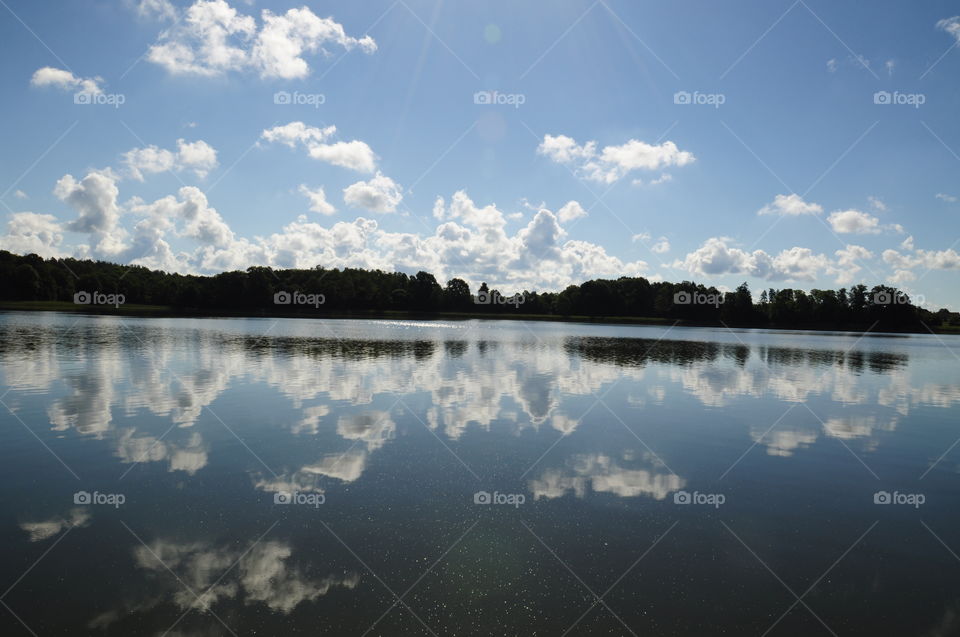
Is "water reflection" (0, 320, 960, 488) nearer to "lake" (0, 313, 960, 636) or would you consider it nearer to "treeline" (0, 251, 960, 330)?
"lake" (0, 313, 960, 636)

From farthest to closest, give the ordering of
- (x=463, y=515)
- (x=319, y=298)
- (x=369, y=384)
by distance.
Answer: (x=319, y=298), (x=369, y=384), (x=463, y=515)

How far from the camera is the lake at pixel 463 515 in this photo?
7605mm

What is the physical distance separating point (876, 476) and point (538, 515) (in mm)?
10812

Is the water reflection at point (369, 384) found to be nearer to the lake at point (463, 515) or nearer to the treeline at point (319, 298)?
the lake at point (463, 515)

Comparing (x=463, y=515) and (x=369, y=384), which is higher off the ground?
(x=369, y=384)

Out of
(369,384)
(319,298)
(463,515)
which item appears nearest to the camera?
→ (463,515)

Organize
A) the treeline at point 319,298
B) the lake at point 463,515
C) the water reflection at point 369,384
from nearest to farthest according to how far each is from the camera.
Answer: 1. the lake at point 463,515
2. the water reflection at point 369,384
3. the treeline at point 319,298

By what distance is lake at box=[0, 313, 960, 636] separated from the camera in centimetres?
761

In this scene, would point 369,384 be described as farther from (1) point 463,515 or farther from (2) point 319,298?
(2) point 319,298

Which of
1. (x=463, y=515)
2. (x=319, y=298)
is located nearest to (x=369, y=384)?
(x=463, y=515)

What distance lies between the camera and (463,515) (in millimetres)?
10984

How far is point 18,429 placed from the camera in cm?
1662

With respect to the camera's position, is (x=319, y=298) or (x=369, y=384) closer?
(x=369, y=384)

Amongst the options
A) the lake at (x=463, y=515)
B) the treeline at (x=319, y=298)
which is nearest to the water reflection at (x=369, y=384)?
the lake at (x=463, y=515)
